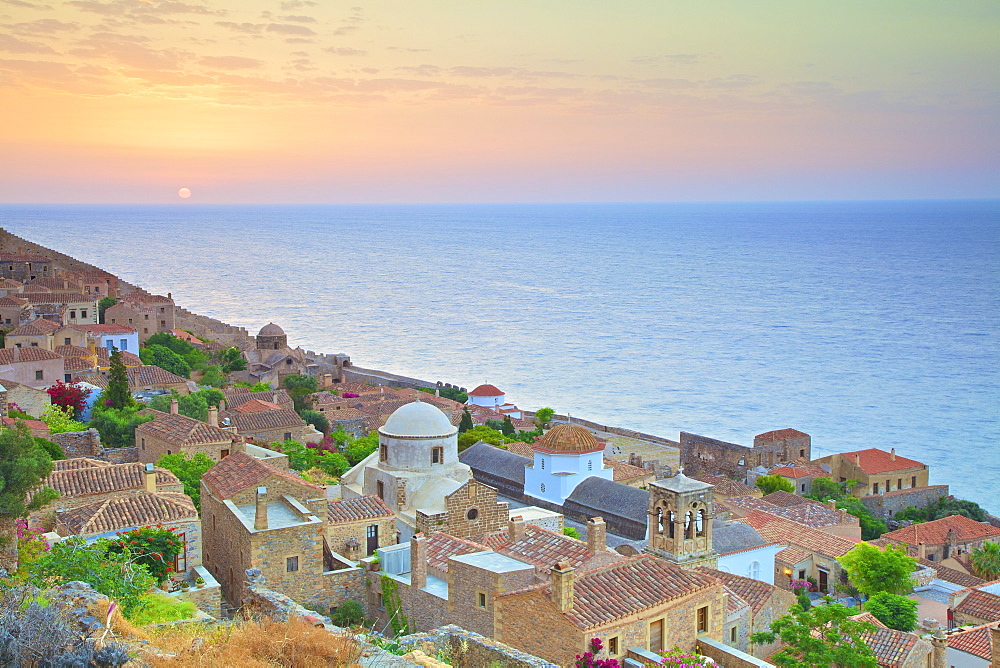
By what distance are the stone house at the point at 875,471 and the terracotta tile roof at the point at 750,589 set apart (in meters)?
21.9

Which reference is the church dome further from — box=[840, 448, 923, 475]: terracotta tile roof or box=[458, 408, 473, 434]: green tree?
box=[840, 448, 923, 475]: terracotta tile roof

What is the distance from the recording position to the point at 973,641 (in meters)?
19.3

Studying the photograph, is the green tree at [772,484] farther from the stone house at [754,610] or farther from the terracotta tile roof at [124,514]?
the terracotta tile roof at [124,514]

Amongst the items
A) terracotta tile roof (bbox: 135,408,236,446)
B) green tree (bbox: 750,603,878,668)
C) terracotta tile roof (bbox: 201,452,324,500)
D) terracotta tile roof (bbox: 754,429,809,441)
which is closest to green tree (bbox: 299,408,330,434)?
terracotta tile roof (bbox: 135,408,236,446)

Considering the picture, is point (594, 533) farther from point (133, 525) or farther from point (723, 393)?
point (723, 393)

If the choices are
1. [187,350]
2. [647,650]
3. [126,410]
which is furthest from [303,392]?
[647,650]

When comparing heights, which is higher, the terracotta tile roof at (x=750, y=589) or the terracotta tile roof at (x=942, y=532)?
the terracotta tile roof at (x=750, y=589)

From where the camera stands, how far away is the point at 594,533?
16609 millimetres

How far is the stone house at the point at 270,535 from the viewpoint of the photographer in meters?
17.3

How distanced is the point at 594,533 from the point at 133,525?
26.3 ft

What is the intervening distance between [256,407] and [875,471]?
27364mm

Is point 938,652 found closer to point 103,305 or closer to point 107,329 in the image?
point 107,329

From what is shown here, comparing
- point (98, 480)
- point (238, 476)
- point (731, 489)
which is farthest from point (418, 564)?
point (731, 489)

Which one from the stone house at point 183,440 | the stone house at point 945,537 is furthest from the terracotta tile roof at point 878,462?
the stone house at point 183,440
